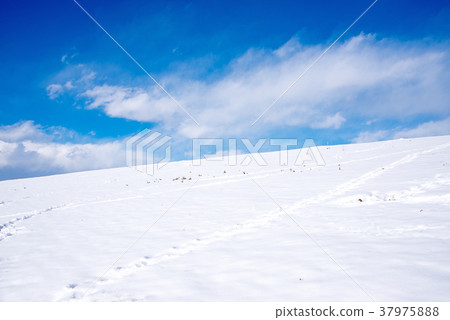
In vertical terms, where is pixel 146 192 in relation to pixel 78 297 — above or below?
above

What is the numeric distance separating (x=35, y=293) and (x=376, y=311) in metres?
6.96

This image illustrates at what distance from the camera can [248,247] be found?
7285 millimetres

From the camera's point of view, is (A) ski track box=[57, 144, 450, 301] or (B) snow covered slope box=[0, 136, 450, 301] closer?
(B) snow covered slope box=[0, 136, 450, 301]

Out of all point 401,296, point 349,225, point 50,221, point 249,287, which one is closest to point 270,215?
point 349,225

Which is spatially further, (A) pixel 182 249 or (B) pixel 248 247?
(A) pixel 182 249

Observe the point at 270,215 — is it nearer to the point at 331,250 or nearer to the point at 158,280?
the point at 331,250

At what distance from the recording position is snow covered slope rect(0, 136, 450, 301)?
16.7ft

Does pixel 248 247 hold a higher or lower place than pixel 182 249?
higher

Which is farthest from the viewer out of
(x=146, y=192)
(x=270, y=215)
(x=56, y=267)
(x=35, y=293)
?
(x=146, y=192)

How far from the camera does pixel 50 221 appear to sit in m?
12.3

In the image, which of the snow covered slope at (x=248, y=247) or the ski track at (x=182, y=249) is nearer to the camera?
the snow covered slope at (x=248, y=247)

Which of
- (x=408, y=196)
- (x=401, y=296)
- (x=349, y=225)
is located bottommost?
(x=401, y=296)

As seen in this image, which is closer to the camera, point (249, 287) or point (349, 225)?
point (249, 287)

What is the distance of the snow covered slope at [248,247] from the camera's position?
16.7 feet
